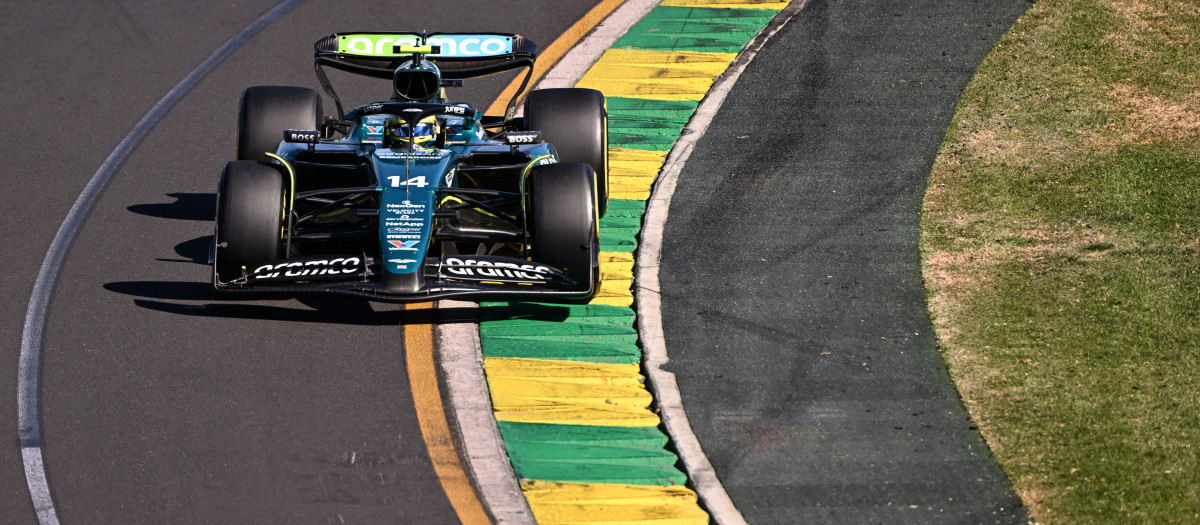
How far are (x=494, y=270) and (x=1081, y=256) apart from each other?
4.87m

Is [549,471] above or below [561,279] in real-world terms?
below

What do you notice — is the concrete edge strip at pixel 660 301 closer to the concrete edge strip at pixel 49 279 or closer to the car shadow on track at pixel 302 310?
the car shadow on track at pixel 302 310

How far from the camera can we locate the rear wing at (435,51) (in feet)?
40.0

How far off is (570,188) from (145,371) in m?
3.19

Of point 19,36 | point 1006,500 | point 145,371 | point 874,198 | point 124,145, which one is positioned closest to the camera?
point 1006,500

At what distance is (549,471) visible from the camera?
28.9ft

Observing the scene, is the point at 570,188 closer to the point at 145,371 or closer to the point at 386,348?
the point at 386,348

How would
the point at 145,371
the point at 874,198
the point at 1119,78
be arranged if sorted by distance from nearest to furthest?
the point at 145,371 < the point at 874,198 < the point at 1119,78

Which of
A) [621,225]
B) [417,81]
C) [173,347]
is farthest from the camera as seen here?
[621,225]

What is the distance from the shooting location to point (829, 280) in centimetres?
1120

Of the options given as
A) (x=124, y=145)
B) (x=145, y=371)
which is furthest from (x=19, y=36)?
(x=145, y=371)

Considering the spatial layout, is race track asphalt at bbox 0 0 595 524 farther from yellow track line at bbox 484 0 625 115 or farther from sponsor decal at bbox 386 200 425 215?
sponsor decal at bbox 386 200 425 215

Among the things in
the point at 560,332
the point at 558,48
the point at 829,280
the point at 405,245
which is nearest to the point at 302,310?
the point at 405,245

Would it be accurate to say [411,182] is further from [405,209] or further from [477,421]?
[477,421]
